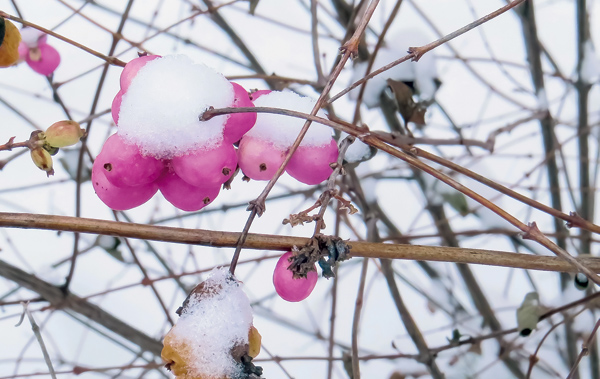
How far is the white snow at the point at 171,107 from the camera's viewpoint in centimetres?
43

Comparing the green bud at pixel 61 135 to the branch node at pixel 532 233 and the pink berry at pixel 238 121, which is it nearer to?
the pink berry at pixel 238 121

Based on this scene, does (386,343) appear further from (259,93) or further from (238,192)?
(259,93)

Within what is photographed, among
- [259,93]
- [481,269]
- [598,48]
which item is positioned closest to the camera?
[259,93]

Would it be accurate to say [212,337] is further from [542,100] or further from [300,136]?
[542,100]

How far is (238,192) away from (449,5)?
1.08m

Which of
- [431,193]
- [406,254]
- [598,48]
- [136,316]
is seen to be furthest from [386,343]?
[406,254]

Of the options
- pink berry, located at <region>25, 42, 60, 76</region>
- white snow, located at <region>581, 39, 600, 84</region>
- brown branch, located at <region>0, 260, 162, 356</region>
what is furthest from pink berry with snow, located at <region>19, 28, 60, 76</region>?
white snow, located at <region>581, 39, 600, 84</region>

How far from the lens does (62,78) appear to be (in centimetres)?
174

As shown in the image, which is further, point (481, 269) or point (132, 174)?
point (481, 269)

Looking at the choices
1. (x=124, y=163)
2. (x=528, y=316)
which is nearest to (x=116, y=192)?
(x=124, y=163)

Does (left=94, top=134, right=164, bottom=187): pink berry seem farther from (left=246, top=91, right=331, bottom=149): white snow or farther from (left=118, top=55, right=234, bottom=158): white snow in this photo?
(left=246, top=91, right=331, bottom=149): white snow

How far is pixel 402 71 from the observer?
0.97m

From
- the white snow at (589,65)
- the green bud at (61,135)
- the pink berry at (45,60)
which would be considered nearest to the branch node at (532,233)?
the green bud at (61,135)

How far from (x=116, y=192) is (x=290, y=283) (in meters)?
0.18
